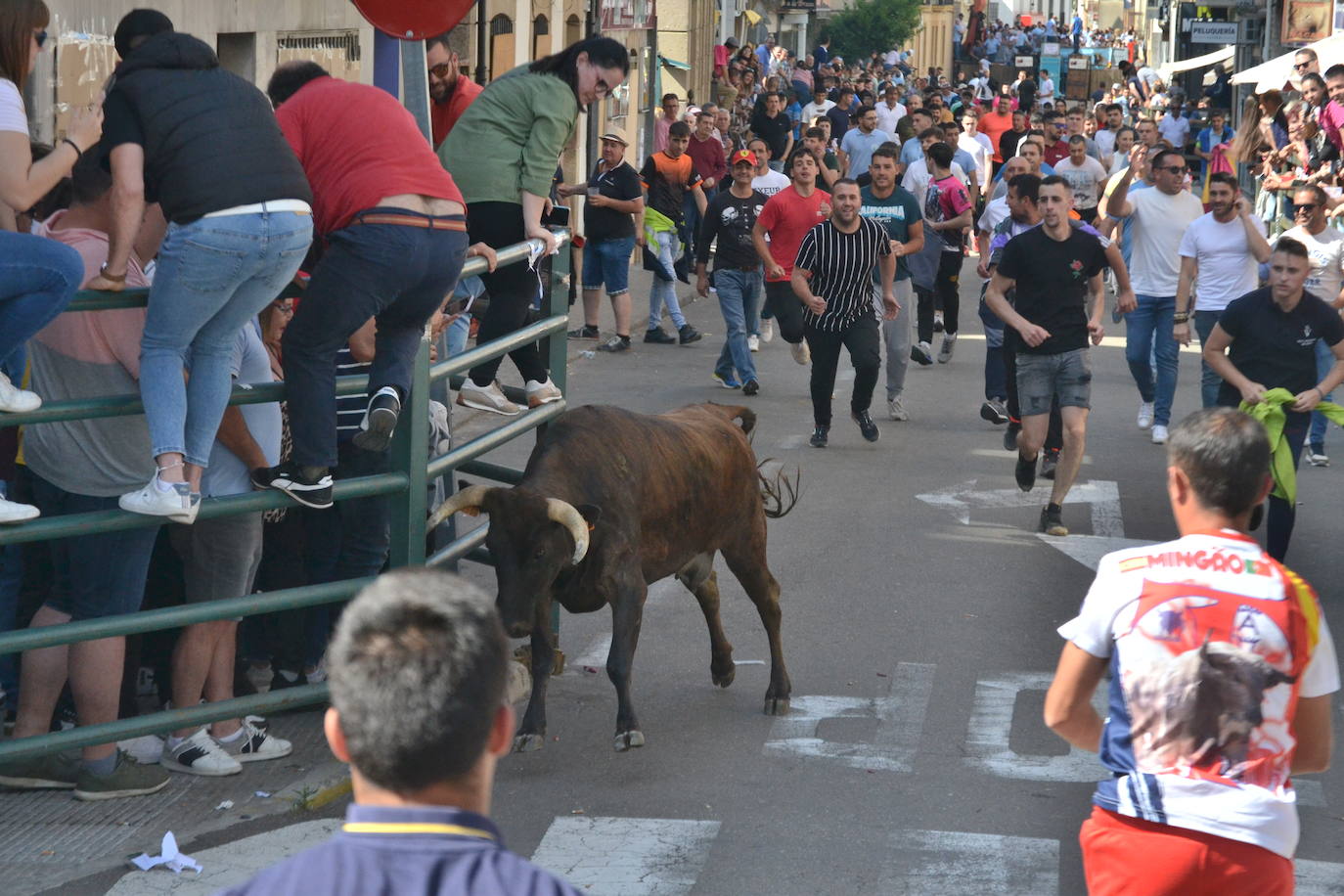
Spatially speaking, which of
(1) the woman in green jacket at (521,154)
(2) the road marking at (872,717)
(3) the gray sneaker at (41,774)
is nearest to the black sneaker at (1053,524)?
(2) the road marking at (872,717)

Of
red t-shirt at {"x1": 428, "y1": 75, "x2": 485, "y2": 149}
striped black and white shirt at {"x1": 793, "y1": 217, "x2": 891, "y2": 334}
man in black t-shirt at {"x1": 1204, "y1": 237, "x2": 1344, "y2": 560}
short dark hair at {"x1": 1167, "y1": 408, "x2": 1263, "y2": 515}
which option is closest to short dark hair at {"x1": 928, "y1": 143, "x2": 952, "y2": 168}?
striped black and white shirt at {"x1": 793, "y1": 217, "x2": 891, "y2": 334}

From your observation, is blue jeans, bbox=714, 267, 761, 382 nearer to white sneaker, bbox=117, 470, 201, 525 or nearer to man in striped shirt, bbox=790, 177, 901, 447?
man in striped shirt, bbox=790, 177, 901, 447

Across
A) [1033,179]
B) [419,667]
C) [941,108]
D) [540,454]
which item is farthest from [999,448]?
[941,108]

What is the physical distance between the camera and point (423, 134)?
6.86m

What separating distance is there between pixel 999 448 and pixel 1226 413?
9346mm

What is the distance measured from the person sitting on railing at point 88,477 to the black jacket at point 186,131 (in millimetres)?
287

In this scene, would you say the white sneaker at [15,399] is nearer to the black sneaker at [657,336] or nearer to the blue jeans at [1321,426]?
the blue jeans at [1321,426]

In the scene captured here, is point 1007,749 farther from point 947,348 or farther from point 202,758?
point 947,348

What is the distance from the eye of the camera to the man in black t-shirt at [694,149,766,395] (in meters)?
15.3

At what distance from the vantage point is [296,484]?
244 inches

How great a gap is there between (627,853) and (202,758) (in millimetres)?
1651

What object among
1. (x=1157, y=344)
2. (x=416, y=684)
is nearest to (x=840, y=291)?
(x=1157, y=344)

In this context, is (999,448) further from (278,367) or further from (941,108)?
(941,108)

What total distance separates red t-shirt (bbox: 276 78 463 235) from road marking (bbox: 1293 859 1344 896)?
3.64 meters
